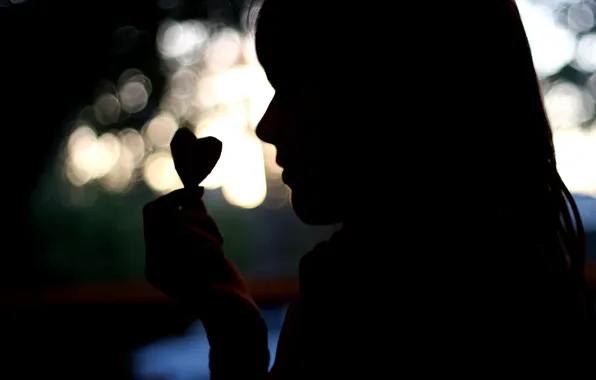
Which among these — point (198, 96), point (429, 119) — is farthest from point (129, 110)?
point (429, 119)

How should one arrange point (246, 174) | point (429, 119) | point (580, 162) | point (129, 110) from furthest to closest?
1. point (129, 110)
2. point (580, 162)
3. point (246, 174)
4. point (429, 119)

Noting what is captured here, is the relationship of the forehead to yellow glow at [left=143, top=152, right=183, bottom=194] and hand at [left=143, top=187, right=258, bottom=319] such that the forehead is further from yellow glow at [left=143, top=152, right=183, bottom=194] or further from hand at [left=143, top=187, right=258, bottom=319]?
yellow glow at [left=143, top=152, right=183, bottom=194]

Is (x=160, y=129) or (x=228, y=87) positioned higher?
(x=228, y=87)

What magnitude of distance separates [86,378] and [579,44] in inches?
86.0

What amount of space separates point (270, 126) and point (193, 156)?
0.28ft

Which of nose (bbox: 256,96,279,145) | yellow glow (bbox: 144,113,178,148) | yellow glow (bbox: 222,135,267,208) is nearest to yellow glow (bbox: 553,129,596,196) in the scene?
yellow glow (bbox: 222,135,267,208)

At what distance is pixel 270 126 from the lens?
65cm

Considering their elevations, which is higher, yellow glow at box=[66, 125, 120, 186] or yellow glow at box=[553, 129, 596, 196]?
yellow glow at box=[66, 125, 120, 186]

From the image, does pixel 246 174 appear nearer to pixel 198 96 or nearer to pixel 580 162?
pixel 580 162

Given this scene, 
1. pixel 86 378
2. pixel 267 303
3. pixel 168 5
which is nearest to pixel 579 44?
pixel 168 5

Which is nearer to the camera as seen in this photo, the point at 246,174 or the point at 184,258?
the point at 184,258

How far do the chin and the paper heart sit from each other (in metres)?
0.10

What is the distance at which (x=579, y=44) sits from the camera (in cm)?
252

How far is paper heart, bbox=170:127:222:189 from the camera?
25.5 inches
